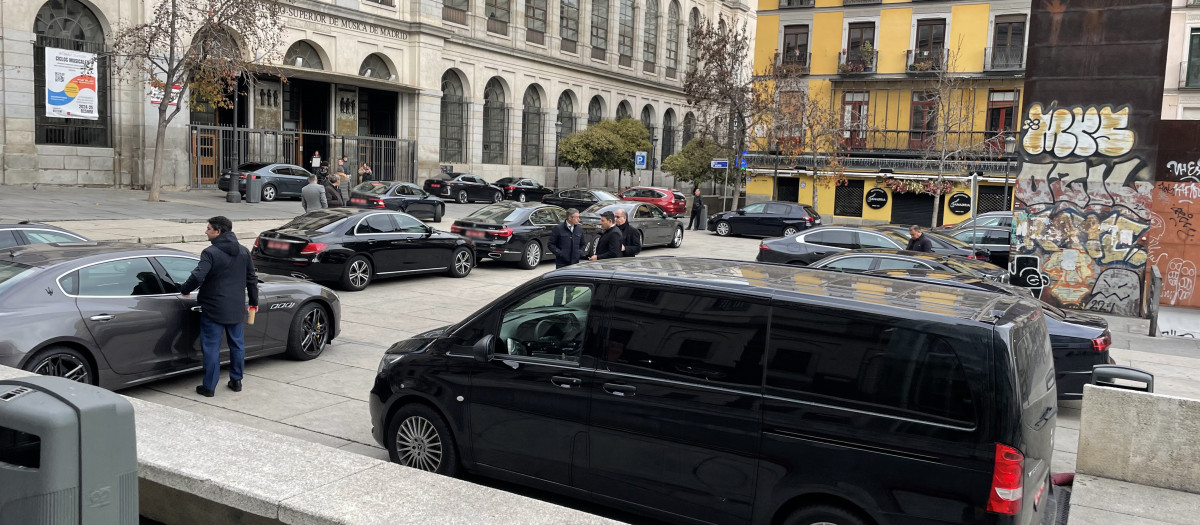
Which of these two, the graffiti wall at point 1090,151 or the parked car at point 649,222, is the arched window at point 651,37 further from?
the graffiti wall at point 1090,151

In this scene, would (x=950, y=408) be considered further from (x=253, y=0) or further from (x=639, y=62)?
(x=639, y=62)

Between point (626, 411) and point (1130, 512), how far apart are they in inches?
165

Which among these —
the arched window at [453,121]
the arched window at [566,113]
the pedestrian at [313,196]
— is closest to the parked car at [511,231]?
the pedestrian at [313,196]

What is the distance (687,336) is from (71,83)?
102 feet

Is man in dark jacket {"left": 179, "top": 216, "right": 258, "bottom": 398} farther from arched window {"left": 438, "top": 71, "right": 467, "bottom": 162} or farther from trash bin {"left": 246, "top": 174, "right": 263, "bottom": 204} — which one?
arched window {"left": 438, "top": 71, "right": 467, "bottom": 162}

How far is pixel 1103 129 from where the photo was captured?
15.7m

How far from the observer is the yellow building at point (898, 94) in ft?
139

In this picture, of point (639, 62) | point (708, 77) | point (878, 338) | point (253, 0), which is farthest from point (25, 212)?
point (639, 62)

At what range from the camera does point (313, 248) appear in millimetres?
14633

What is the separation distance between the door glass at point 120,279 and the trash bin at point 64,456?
5525 mm

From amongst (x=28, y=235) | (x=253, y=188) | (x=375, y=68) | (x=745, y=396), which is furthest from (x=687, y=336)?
(x=375, y=68)

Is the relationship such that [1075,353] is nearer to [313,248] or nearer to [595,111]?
[313,248]

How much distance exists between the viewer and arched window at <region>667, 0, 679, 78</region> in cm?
6831

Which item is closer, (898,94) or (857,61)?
(898,94)
